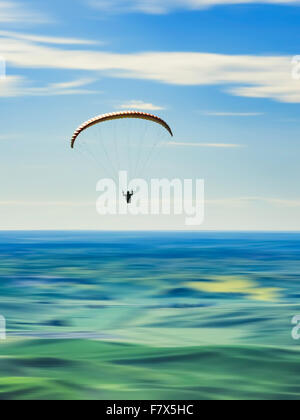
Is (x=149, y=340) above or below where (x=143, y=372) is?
above

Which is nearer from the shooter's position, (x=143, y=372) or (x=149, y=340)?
(x=143, y=372)

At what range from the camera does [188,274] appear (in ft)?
405

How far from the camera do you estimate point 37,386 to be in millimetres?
35625

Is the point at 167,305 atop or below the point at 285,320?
atop

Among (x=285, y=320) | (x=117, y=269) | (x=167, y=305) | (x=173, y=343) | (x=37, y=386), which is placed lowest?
(x=37, y=386)

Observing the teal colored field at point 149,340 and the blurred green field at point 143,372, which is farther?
the teal colored field at point 149,340

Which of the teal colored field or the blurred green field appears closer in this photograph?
the blurred green field
